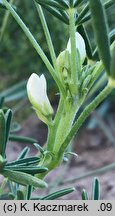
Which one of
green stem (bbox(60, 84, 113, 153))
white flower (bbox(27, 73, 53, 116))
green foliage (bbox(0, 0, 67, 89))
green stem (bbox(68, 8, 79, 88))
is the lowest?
green stem (bbox(60, 84, 113, 153))

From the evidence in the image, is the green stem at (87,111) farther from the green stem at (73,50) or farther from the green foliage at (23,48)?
the green foliage at (23,48)

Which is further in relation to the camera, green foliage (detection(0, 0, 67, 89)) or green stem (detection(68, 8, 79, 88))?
green foliage (detection(0, 0, 67, 89))

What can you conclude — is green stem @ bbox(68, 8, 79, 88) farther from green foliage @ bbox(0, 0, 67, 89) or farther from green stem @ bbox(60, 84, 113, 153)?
green foliage @ bbox(0, 0, 67, 89)

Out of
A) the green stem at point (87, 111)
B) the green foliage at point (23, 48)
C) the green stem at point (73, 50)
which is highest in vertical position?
the green foliage at point (23, 48)

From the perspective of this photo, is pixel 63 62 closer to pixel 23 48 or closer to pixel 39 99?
pixel 39 99

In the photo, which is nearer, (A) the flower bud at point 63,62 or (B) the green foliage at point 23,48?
(A) the flower bud at point 63,62

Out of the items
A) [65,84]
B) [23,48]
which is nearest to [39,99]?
[65,84]

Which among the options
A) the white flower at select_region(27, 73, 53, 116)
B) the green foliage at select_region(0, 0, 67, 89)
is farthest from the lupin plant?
the green foliage at select_region(0, 0, 67, 89)

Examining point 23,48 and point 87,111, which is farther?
point 23,48

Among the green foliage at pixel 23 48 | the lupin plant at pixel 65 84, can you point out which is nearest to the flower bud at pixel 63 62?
the lupin plant at pixel 65 84
